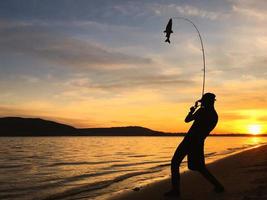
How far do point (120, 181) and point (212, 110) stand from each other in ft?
23.6

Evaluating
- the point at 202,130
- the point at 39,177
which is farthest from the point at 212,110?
the point at 39,177

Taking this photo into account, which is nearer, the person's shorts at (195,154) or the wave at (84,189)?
the person's shorts at (195,154)

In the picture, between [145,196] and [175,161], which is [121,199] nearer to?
[145,196]

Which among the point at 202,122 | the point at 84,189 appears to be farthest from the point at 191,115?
the point at 84,189

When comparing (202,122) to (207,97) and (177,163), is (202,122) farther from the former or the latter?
(177,163)

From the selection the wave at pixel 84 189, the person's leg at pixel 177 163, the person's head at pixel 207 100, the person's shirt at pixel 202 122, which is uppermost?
the person's head at pixel 207 100

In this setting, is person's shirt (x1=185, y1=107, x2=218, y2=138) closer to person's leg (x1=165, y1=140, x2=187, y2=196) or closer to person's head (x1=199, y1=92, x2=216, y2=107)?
person's head (x1=199, y1=92, x2=216, y2=107)

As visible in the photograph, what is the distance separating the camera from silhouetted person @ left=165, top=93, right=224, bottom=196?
340 inches

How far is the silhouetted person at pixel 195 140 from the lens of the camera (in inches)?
340

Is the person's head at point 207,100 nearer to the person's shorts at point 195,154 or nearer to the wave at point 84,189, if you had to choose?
the person's shorts at point 195,154

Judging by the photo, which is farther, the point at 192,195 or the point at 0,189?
the point at 0,189

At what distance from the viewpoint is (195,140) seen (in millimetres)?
8758

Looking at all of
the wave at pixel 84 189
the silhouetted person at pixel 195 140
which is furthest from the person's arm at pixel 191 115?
the wave at pixel 84 189

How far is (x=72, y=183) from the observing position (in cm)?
1520
